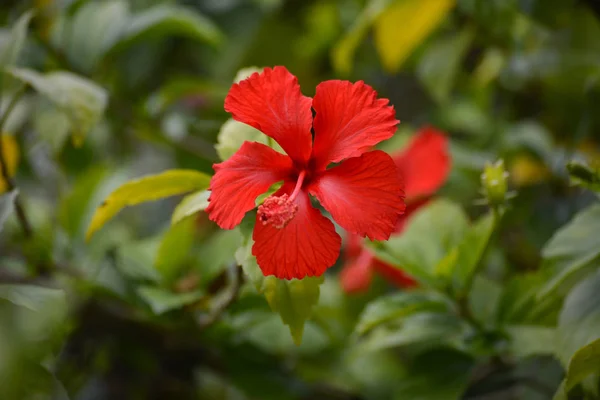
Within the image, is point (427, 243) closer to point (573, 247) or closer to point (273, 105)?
point (573, 247)

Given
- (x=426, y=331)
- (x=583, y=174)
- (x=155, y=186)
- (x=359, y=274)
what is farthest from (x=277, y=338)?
(x=583, y=174)

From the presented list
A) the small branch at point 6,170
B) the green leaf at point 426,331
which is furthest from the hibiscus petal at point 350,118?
the small branch at point 6,170

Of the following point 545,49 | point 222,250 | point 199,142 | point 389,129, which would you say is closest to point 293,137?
point 389,129

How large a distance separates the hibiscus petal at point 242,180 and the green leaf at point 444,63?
0.52 m

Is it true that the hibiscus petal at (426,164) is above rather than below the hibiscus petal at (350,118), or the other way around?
below

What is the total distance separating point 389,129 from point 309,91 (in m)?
0.78

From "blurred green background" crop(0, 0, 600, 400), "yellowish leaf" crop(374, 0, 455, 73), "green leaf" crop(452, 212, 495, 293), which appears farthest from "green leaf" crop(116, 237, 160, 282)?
"yellowish leaf" crop(374, 0, 455, 73)

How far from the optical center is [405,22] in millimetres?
847

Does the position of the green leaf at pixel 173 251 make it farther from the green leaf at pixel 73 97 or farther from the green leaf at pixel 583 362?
the green leaf at pixel 583 362

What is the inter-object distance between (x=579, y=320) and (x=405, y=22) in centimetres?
51

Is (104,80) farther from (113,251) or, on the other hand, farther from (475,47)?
(475,47)

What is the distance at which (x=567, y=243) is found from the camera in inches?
22.0

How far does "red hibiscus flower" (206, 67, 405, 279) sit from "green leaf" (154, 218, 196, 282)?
20 centimetres

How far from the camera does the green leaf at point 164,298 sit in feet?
1.94
